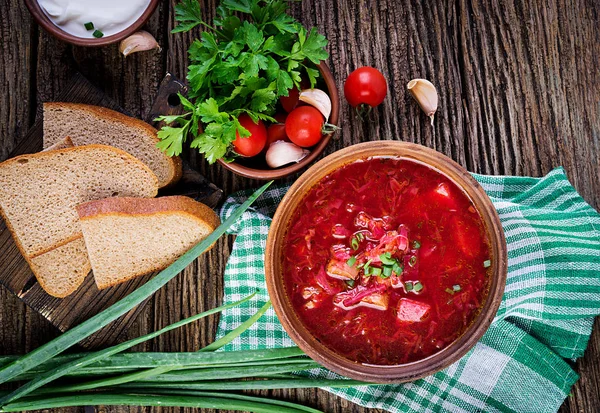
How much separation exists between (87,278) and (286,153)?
90 centimetres

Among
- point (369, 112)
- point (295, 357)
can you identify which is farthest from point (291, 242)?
point (369, 112)

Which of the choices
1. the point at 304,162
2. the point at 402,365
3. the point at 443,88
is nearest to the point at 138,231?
the point at 304,162

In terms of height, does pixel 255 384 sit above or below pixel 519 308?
below

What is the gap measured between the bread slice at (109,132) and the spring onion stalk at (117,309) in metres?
0.39

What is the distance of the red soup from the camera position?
2.04 m

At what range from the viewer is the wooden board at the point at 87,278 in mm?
2422

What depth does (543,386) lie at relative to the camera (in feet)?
7.77

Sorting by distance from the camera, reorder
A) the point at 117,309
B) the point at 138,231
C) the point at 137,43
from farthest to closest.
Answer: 1. the point at 137,43
2. the point at 138,231
3. the point at 117,309

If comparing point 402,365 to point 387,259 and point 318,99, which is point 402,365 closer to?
point 387,259

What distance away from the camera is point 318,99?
2.22 meters

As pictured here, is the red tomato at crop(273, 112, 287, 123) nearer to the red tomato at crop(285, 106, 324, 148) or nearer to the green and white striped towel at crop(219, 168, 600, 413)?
the red tomato at crop(285, 106, 324, 148)

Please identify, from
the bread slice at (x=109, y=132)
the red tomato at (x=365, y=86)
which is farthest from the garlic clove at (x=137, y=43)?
the red tomato at (x=365, y=86)

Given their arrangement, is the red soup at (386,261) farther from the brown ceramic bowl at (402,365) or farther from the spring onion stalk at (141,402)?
the spring onion stalk at (141,402)

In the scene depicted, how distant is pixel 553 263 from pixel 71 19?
1.93m
